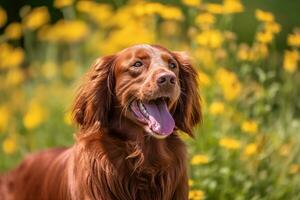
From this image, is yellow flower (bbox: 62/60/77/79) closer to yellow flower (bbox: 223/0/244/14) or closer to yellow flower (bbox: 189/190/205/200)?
yellow flower (bbox: 223/0/244/14)

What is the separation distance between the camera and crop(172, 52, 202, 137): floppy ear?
5992 mm

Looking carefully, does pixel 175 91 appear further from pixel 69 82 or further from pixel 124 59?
pixel 69 82

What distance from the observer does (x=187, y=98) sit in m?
6.02

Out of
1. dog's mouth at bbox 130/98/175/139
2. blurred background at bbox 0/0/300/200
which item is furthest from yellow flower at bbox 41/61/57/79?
dog's mouth at bbox 130/98/175/139

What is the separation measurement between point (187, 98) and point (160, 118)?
48 centimetres

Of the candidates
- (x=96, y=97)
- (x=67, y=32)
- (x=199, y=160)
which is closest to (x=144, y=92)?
(x=96, y=97)

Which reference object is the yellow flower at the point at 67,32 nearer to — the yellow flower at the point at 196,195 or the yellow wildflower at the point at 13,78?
the yellow wildflower at the point at 13,78

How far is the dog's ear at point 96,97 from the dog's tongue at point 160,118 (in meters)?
0.31

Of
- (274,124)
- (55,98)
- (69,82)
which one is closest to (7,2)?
(69,82)

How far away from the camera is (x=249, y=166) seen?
7008 mm

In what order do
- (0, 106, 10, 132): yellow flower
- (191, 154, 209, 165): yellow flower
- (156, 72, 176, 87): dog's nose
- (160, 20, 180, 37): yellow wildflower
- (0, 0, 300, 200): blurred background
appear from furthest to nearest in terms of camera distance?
(160, 20, 180, 37): yellow wildflower
(0, 106, 10, 132): yellow flower
(0, 0, 300, 200): blurred background
(191, 154, 209, 165): yellow flower
(156, 72, 176, 87): dog's nose

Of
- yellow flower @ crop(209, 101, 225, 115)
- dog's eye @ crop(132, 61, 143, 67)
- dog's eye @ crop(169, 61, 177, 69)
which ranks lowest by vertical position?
yellow flower @ crop(209, 101, 225, 115)

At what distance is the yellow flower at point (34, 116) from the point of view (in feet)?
27.8

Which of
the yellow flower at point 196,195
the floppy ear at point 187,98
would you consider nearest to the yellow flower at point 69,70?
the yellow flower at point 196,195
